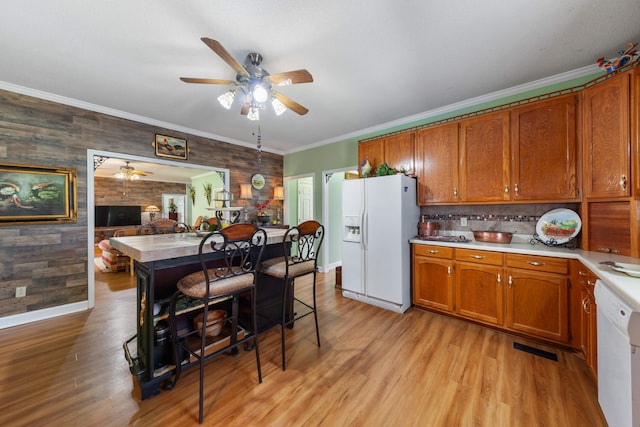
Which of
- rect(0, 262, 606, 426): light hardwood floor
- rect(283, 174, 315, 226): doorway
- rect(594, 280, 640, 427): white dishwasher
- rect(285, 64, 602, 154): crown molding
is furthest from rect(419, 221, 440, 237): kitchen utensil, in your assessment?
rect(283, 174, 315, 226): doorway

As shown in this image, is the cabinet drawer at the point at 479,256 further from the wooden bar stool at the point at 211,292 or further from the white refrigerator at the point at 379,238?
the wooden bar stool at the point at 211,292

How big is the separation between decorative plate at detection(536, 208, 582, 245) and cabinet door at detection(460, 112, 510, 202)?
1.51ft

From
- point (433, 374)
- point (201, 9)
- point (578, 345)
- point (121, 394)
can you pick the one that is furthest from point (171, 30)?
point (578, 345)

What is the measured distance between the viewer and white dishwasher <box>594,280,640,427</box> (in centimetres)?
101

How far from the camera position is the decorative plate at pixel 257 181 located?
192 inches

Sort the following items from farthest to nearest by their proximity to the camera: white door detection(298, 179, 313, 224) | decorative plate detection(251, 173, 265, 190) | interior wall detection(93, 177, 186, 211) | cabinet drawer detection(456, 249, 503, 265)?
interior wall detection(93, 177, 186, 211) → white door detection(298, 179, 313, 224) → decorative plate detection(251, 173, 265, 190) → cabinet drawer detection(456, 249, 503, 265)

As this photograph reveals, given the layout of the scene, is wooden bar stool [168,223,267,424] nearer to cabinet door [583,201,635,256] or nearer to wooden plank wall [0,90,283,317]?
wooden plank wall [0,90,283,317]

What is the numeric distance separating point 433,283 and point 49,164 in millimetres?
4846

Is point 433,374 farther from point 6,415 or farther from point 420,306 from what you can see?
point 6,415

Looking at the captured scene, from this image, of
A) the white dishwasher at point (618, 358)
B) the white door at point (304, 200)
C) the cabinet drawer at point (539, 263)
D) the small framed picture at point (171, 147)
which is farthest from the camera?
the white door at point (304, 200)

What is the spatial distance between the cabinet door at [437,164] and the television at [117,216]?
9.16 m

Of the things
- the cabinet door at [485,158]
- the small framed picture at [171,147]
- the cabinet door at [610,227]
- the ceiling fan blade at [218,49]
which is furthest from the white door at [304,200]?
the cabinet door at [610,227]

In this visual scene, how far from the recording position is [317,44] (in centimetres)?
196

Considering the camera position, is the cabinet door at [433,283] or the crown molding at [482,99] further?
the cabinet door at [433,283]
